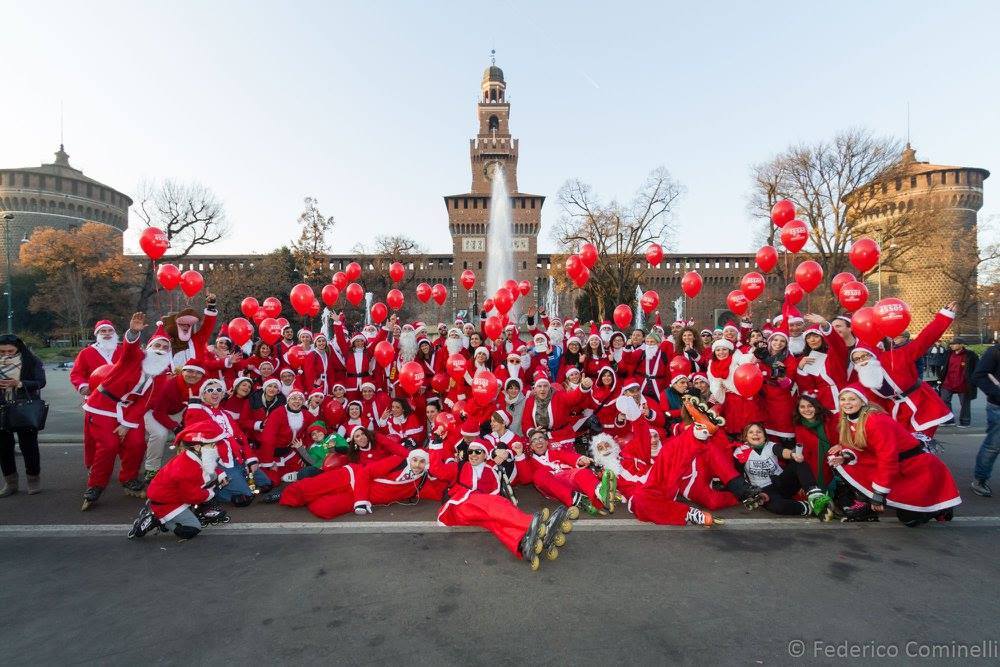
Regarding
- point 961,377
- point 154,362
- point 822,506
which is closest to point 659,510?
point 822,506

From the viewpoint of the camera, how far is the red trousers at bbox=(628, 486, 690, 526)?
4.64 m

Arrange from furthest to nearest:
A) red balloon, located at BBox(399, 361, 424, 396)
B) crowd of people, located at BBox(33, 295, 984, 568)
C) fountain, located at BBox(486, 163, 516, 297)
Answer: fountain, located at BBox(486, 163, 516, 297), red balloon, located at BBox(399, 361, 424, 396), crowd of people, located at BBox(33, 295, 984, 568)

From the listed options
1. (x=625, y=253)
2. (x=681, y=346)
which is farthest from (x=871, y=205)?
(x=681, y=346)

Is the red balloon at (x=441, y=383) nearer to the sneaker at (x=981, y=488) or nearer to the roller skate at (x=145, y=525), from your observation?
the roller skate at (x=145, y=525)

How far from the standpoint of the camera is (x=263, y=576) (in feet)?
12.0

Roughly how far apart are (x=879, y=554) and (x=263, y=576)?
4988 millimetres

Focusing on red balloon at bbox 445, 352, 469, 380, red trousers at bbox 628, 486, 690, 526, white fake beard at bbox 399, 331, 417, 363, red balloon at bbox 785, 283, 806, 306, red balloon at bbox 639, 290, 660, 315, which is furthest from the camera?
red balloon at bbox 639, 290, 660, 315

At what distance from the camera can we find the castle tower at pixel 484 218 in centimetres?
4906

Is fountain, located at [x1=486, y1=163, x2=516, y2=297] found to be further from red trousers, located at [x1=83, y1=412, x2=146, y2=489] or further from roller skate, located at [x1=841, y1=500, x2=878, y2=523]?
roller skate, located at [x1=841, y1=500, x2=878, y2=523]

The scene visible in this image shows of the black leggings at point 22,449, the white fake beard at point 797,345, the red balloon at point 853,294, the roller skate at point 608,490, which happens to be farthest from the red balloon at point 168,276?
the red balloon at point 853,294

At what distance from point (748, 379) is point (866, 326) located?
4.24 feet

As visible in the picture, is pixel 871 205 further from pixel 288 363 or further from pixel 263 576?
pixel 263 576

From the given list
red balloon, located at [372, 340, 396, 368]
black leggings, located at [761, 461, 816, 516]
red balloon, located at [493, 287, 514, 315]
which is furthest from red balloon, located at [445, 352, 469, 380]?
black leggings, located at [761, 461, 816, 516]

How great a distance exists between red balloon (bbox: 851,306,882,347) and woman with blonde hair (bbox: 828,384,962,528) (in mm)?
910
